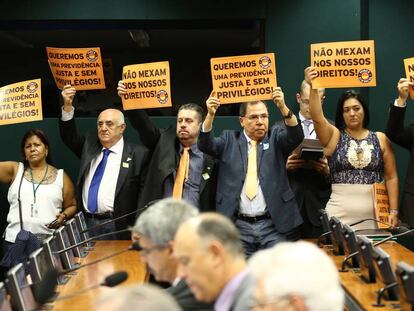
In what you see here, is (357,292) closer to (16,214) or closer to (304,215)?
(304,215)

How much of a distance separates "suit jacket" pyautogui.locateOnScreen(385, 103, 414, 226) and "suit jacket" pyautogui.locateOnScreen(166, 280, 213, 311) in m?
3.33

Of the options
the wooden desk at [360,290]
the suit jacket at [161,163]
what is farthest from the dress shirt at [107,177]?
the wooden desk at [360,290]

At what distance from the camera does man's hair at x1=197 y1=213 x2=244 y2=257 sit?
2.45 m

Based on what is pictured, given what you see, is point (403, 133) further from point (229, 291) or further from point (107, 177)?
point (229, 291)

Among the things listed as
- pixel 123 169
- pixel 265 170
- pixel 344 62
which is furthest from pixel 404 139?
pixel 123 169

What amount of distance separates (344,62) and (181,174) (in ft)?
4.83

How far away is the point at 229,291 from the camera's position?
2441 millimetres

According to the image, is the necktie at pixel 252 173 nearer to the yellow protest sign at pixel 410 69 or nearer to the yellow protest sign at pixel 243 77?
the yellow protest sign at pixel 243 77

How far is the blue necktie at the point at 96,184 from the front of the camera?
19.7 ft

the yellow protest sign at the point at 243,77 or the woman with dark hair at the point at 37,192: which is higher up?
the yellow protest sign at the point at 243,77

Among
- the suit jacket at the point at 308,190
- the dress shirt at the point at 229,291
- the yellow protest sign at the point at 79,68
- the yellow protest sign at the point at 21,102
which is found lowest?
the suit jacket at the point at 308,190

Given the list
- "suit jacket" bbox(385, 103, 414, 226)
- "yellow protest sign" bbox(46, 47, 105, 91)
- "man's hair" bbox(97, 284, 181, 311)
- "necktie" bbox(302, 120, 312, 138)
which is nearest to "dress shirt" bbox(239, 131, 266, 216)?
"necktie" bbox(302, 120, 312, 138)

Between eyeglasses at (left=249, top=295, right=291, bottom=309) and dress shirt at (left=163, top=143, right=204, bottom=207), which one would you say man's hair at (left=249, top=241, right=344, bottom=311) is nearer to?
eyeglasses at (left=249, top=295, right=291, bottom=309)

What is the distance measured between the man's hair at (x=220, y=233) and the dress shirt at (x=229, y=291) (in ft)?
0.24
